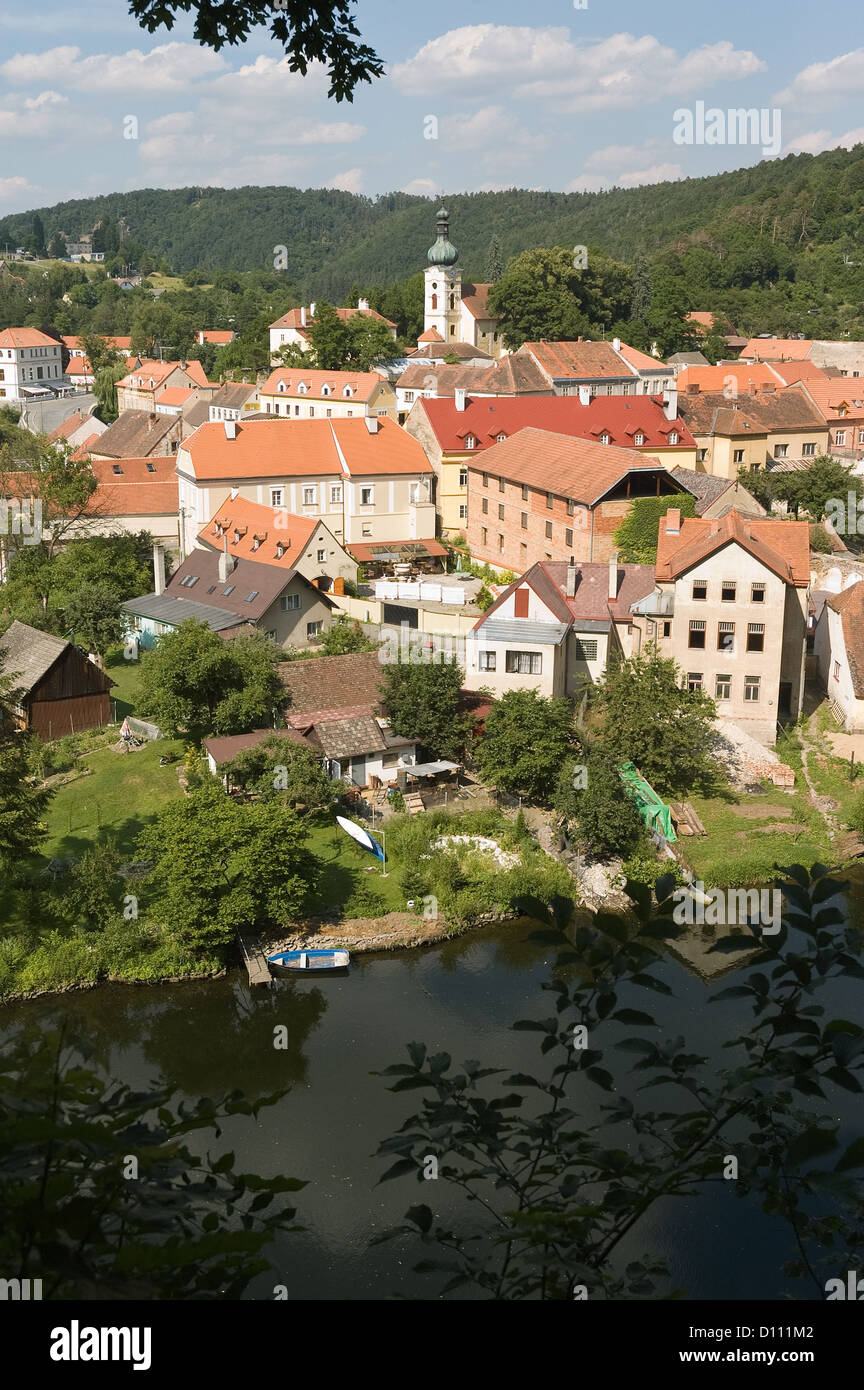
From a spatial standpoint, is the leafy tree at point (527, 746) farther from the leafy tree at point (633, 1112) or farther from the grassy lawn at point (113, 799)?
the leafy tree at point (633, 1112)

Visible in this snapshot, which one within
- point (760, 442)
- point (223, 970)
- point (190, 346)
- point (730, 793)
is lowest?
point (223, 970)

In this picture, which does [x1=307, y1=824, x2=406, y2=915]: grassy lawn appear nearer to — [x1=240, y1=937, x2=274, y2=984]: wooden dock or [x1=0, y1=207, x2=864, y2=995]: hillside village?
[x1=0, y1=207, x2=864, y2=995]: hillside village

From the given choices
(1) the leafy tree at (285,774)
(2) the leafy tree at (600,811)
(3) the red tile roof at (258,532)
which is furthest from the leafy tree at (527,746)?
(3) the red tile roof at (258,532)

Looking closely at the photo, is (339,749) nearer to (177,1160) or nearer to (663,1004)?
(663,1004)

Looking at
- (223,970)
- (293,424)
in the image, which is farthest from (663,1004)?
(293,424)

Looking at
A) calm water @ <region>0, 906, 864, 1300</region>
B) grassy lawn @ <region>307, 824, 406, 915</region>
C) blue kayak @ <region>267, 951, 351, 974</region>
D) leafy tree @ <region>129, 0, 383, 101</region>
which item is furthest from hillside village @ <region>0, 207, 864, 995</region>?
leafy tree @ <region>129, 0, 383, 101</region>

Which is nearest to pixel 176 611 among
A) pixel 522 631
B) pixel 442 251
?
pixel 522 631

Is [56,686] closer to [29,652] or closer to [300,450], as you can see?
[29,652]
